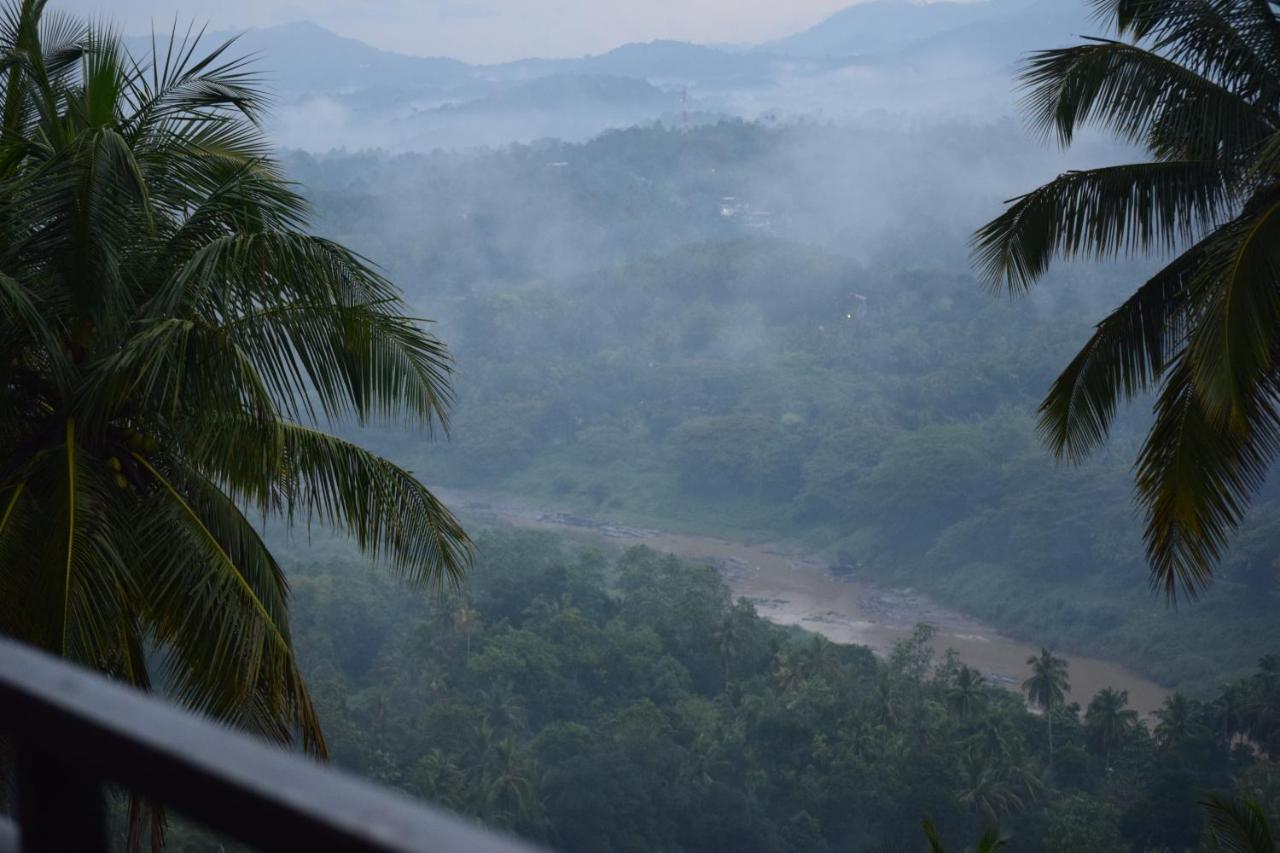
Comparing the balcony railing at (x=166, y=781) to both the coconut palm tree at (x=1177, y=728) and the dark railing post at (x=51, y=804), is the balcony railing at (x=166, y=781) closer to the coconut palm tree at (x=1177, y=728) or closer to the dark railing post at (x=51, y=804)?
the dark railing post at (x=51, y=804)

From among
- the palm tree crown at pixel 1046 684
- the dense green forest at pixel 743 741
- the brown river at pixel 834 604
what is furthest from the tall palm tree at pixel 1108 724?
the brown river at pixel 834 604

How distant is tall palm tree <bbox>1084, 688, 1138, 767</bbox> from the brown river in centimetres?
795

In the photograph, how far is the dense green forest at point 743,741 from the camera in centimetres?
2773

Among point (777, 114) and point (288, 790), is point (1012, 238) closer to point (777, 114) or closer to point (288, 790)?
point (288, 790)

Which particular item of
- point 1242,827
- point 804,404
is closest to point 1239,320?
point 1242,827

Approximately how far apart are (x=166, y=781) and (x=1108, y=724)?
32.4 m

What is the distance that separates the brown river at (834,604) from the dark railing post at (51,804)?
40.8 m

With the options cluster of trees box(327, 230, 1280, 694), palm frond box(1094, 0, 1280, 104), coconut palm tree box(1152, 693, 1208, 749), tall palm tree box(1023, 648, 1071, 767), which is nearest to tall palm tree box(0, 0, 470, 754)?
palm frond box(1094, 0, 1280, 104)

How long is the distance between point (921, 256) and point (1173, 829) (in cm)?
7029

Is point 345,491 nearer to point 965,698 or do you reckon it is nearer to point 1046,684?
point 965,698

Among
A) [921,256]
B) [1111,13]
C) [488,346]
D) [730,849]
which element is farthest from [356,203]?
[1111,13]

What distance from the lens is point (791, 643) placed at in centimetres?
4034

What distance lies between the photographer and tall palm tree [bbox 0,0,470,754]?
15.1ft

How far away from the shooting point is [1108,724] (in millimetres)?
30250
